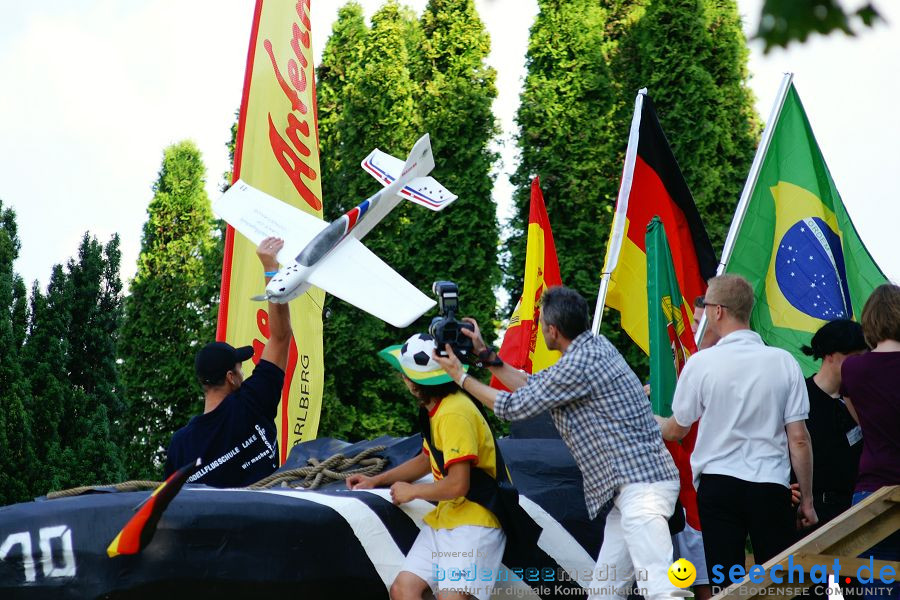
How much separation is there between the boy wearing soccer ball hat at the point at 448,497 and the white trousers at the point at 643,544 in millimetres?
416

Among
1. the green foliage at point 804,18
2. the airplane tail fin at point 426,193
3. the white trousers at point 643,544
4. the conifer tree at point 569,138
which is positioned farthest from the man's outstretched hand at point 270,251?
the conifer tree at point 569,138

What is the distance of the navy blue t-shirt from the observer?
4418mm

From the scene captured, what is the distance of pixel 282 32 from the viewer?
24.5ft

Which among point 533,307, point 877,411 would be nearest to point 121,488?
point 877,411

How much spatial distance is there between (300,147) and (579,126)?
5786 mm

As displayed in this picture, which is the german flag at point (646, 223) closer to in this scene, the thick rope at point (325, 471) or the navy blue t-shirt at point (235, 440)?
the thick rope at point (325, 471)

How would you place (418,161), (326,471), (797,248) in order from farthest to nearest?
1. (797,248)
2. (418,161)
3. (326,471)

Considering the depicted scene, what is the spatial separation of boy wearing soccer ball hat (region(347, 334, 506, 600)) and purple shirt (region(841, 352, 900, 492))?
1.37m

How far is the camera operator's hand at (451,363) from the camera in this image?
371cm

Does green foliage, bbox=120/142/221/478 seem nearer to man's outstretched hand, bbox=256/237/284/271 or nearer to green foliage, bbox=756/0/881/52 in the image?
man's outstretched hand, bbox=256/237/284/271

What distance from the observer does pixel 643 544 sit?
3566 millimetres

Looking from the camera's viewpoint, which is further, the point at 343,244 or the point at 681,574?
the point at 343,244

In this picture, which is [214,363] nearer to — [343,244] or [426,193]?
[343,244]

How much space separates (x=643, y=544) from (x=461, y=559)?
64cm
